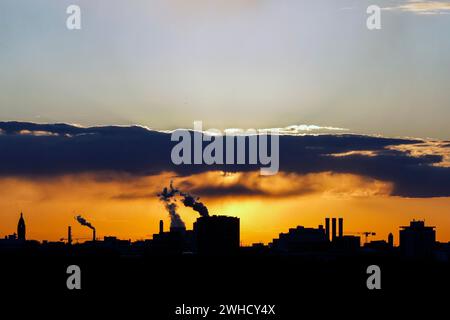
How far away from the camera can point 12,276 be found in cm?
16812

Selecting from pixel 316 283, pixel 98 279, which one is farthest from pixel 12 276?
pixel 316 283

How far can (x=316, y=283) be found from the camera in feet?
590

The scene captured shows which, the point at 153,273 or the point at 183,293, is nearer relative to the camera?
the point at 183,293

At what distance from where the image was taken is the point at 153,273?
188m
